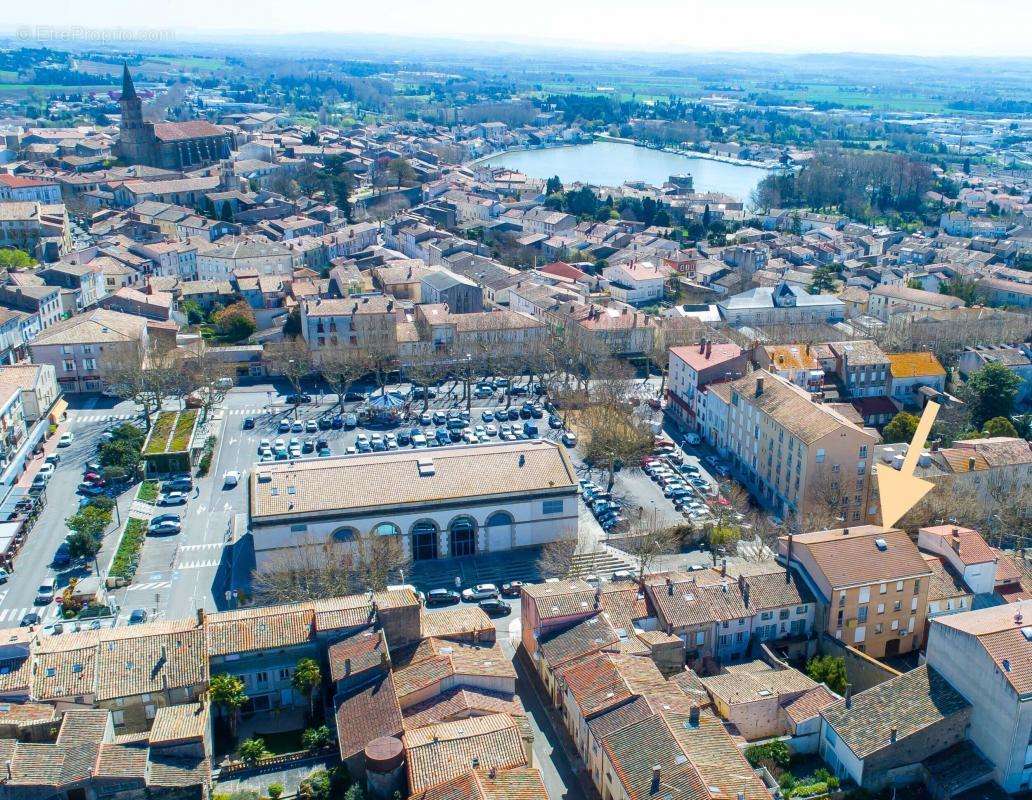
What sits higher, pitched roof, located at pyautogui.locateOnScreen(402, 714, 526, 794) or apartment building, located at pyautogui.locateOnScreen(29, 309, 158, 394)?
apartment building, located at pyautogui.locateOnScreen(29, 309, 158, 394)

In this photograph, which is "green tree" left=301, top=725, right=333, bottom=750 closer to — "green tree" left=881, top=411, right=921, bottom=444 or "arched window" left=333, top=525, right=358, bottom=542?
"arched window" left=333, top=525, right=358, bottom=542

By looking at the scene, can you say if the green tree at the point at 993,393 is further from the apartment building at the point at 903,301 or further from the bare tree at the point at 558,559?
the bare tree at the point at 558,559

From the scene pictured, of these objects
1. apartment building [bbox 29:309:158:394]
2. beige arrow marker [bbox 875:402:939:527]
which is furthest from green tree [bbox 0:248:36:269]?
beige arrow marker [bbox 875:402:939:527]

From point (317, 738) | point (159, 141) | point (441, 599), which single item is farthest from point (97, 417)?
point (159, 141)

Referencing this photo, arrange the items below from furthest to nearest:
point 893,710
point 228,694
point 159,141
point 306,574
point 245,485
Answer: point 159,141, point 245,485, point 306,574, point 228,694, point 893,710

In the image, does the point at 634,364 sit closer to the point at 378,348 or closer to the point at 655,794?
the point at 378,348

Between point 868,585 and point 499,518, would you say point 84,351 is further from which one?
point 868,585
